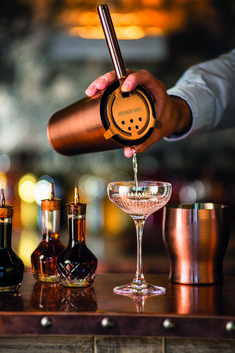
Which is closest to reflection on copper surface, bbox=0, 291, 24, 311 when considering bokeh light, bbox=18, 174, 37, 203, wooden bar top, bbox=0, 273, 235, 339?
wooden bar top, bbox=0, 273, 235, 339

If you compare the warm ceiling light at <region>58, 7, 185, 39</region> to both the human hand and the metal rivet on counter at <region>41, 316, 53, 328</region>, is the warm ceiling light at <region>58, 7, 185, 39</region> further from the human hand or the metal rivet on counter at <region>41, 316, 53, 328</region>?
the metal rivet on counter at <region>41, 316, 53, 328</region>

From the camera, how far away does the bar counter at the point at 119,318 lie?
0.78 m

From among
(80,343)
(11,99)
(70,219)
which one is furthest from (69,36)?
(80,343)

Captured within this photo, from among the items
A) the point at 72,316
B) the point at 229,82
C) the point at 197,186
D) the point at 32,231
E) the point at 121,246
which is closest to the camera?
the point at 72,316

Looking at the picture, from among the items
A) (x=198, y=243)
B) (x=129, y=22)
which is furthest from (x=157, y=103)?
(x=129, y=22)

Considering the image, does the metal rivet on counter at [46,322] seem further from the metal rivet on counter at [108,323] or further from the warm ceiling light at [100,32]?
the warm ceiling light at [100,32]

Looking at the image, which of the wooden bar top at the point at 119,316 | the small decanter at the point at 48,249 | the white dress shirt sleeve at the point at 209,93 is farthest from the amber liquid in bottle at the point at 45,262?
the white dress shirt sleeve at the point at 209,93

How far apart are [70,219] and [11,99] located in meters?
2.14

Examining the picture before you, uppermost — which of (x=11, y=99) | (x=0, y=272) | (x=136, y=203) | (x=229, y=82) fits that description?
(x=11, y=99)

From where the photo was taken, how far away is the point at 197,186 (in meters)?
3.02

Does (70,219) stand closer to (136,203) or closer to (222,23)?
(136,203)

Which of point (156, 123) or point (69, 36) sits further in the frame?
point (69, 36)

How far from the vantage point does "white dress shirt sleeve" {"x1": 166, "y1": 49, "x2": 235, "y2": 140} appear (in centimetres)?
141

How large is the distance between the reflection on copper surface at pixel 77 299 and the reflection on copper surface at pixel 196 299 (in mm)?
139
